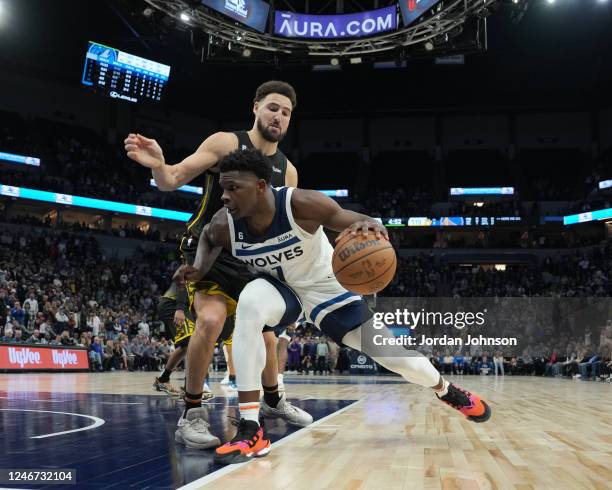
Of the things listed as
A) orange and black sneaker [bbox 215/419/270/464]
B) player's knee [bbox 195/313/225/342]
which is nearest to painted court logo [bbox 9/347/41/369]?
player's knee [bbox 195/313/225/342]

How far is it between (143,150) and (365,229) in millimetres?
1249

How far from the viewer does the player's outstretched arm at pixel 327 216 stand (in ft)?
9.87

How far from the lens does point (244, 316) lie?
315cm

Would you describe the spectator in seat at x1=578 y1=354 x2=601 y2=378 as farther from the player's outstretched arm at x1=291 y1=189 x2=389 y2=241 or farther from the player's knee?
the player's outstretched arm at x1=291 y1=189 x2=389 y2=241

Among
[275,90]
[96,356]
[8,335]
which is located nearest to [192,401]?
A: [275,90]

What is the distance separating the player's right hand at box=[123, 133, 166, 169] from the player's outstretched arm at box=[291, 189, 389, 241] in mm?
745

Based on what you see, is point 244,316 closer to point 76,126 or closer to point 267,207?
point 267,207

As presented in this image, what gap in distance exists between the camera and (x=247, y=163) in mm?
3150

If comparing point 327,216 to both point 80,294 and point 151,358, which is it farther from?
point 80,294

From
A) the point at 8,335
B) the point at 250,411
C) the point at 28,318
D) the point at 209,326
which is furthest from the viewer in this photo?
the point at 28,318

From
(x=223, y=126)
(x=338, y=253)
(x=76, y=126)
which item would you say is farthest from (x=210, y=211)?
(x=223, y=126)

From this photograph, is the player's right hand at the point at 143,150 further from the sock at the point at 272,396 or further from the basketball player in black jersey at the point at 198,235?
the sock at the point at 272,396

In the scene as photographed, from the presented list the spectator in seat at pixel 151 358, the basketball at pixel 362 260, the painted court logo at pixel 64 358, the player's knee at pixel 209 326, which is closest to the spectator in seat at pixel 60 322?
the painted court logo at pixel 64 358

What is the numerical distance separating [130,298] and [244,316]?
71.6 feet
